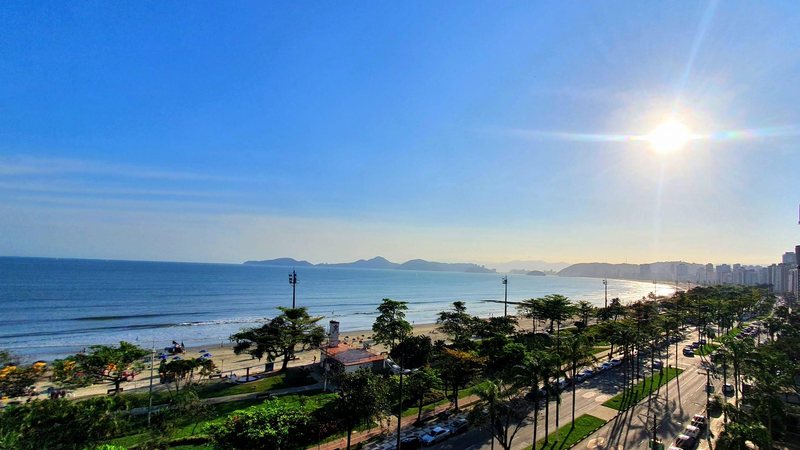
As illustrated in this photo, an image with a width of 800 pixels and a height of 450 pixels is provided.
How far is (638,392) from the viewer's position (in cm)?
3362

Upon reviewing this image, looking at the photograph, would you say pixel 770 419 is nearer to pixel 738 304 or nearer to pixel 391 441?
pixel 391 441

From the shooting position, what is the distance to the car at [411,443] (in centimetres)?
2345

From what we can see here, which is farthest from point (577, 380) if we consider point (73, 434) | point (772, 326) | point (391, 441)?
point (73, 434)

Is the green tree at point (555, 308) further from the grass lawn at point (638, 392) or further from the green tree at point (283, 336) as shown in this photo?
the green tree at point (283, 336)

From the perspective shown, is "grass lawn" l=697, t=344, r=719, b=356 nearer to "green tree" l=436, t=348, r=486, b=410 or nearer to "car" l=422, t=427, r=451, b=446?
"green tree" l=436, t=348, r=486, b=410

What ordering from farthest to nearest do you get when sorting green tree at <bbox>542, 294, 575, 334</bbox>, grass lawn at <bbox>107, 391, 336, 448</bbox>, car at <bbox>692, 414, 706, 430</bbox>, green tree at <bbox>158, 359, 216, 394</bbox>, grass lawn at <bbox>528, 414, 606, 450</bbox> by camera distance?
green tree at <bbox>542, 294, 575, 334</bbox>
green tree at <bbox>158, 359, 216, 394</bbox>
car at <bbox>692, 414, 706, 430</bbox>
grass lawn at <bbox>528, 414, 606, 450</bbox>
grass lawn at <bbox>107, 391, 336, 448</bbox>

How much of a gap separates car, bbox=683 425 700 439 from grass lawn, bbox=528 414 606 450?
4.86 metres

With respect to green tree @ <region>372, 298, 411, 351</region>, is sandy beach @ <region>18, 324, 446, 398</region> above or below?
below

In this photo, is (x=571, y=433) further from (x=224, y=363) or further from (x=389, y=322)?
(x=224, y=363)

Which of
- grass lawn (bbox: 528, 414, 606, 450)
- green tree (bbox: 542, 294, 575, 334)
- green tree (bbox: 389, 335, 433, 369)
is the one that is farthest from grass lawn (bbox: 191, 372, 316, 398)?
green tree (bbox: 542, 294, 575, 334)

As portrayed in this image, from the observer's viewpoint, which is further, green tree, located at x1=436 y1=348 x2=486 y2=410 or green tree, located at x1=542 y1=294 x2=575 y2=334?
green tree, located at x1=542 y1=294 x2=575 y2=334

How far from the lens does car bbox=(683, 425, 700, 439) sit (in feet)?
80.6

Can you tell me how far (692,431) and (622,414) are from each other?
4.62 m

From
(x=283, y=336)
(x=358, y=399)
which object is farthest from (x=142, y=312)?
(x=358, y=399)
